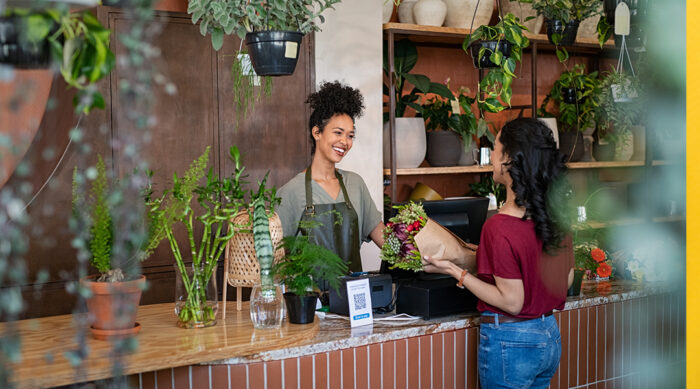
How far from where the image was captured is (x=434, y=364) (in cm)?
238

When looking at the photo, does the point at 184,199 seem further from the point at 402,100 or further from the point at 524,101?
the point at 524,101

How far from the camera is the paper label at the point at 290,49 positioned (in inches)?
94.7

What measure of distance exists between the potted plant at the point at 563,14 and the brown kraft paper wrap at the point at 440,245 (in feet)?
6.74

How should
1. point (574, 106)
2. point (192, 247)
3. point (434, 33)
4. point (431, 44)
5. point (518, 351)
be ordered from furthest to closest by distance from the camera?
point (574, 106), point (431, 44), point (434, 33), point (518, 351), point (192, 247)

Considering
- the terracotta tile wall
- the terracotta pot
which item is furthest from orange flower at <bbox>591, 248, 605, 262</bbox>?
the terracotta pot

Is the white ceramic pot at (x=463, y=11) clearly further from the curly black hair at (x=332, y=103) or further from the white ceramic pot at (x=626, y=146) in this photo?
the curly black hair at (x=332, y=103)

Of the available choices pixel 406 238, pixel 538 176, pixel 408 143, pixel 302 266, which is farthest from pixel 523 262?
pixel 408 143

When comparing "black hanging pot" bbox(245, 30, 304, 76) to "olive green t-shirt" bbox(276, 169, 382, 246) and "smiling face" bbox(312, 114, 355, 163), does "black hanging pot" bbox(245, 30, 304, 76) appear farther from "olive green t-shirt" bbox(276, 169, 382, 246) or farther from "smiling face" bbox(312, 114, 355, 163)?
"olive green t-shirt" bbox(276, 169, 382, 246)

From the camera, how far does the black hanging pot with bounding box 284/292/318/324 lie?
7.16 ft

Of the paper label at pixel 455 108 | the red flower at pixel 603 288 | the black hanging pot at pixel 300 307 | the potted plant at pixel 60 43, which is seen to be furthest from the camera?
the paper label at pixel 455 108

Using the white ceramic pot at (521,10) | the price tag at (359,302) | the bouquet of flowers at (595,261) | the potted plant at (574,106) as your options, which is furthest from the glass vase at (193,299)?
the potted plant at (574,106)

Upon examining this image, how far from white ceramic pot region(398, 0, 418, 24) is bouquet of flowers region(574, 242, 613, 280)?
5.72 ft

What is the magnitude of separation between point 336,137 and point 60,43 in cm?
241

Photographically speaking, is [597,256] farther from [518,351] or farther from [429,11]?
[429,11]
